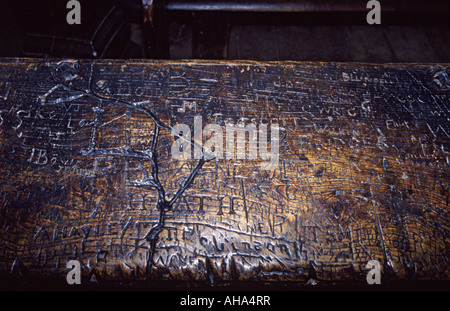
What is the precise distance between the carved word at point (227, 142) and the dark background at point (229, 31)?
0.75 metres

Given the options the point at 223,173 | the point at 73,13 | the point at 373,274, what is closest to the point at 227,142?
the point at 223,173

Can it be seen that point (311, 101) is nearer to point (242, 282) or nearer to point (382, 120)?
point (382, 120)

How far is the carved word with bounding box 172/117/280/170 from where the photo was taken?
1145 mm

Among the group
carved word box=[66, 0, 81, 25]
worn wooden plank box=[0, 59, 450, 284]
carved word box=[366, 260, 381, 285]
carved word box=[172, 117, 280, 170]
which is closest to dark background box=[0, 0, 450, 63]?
carved word box=[66, 0, 81, 25]

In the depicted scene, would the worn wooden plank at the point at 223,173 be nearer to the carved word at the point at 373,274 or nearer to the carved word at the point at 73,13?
the carved word at the point at 373,274

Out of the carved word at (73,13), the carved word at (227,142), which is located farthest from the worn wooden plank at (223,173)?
the carved word at (73,13)

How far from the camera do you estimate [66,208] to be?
40.8 inches

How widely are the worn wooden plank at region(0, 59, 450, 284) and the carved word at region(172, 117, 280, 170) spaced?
1 centimetres

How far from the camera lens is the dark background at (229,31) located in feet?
5.36

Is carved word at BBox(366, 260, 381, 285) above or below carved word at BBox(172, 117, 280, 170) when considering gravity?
below

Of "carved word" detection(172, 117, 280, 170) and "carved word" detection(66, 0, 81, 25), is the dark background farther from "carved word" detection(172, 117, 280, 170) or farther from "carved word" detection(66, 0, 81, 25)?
"carved word" detection(172, 117, 280, 170)
